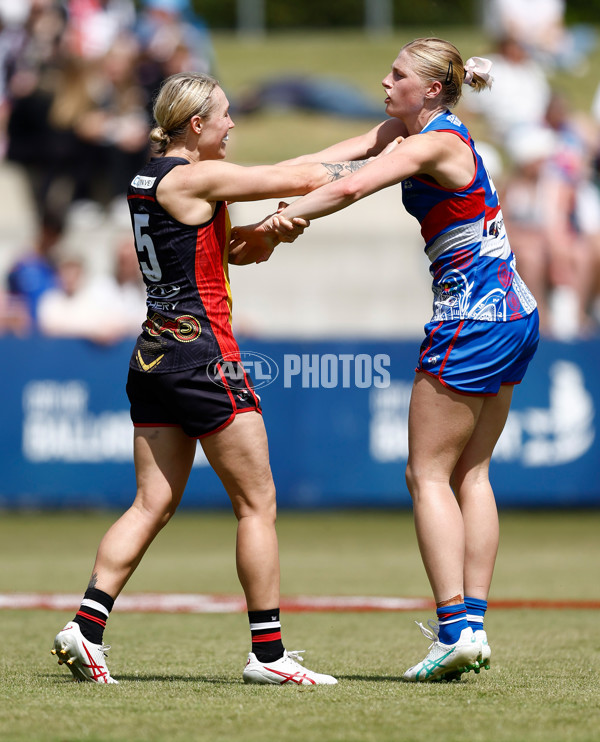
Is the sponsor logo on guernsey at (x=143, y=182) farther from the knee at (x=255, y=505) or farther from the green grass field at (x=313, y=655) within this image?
the green grass field at (x=313, y=655)

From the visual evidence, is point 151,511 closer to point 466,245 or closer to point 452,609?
point 452,609

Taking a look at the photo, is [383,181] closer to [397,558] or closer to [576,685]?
[576,685]

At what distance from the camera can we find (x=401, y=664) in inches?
184

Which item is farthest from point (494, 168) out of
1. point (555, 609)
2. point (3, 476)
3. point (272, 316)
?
point (555, 609)

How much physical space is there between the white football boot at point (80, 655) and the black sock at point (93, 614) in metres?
0.03

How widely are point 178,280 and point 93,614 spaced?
4.02 feet

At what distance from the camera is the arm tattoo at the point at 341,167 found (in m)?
4.41

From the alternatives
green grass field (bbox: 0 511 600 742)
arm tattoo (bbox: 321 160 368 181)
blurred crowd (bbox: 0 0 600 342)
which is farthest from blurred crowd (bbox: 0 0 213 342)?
arm tattoo (bbox: 321 160 368 181)

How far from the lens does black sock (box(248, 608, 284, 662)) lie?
4.16 meters

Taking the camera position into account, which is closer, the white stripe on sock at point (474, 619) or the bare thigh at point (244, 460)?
the bare thigh at point (244, 460)

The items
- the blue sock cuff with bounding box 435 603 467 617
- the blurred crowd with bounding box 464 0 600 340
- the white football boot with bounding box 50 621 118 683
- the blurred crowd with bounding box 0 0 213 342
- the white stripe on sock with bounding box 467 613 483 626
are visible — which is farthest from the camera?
the blurred crowd with bounding box 464 0 600 340

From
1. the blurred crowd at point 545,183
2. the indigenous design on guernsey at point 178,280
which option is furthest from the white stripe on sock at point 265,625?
the blurred crowd at point 545,183

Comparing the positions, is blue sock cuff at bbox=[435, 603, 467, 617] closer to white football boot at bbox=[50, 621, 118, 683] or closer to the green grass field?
the green grass field

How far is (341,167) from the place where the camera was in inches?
176
